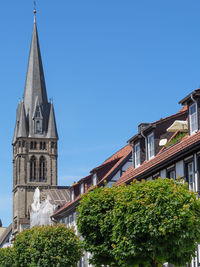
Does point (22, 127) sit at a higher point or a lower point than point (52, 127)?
lower

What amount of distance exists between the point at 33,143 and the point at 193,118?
11000 centimetres

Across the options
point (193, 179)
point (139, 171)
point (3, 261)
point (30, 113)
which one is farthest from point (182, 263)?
point (30, 113)

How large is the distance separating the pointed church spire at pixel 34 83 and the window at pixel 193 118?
11218cm

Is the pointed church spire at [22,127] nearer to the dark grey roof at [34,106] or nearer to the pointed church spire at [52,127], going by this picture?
the dark grey roof at [34,106]

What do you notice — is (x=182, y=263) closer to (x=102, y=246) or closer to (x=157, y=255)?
(x=157, y=255)

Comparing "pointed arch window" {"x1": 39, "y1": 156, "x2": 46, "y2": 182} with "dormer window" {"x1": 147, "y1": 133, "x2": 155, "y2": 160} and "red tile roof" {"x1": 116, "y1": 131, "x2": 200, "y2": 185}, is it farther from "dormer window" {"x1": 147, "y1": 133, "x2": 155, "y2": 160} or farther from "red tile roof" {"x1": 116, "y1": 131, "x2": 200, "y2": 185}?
"dormer window" {"x1": 147, "y1": 133, "x2": 155, "y2": 160}

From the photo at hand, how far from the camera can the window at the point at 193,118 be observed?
108 feet

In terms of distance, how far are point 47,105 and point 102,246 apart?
116 metres

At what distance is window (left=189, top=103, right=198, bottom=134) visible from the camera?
108ft

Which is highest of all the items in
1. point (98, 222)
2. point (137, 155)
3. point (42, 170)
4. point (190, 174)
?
point (42, 170)

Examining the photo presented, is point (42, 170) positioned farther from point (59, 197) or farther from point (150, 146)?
point (150, 146)

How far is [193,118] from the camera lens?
1314 inches

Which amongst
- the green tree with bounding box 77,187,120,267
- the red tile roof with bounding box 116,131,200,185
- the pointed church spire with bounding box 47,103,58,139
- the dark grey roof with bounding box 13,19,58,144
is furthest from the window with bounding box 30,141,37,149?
the green tree with bounding box 77,187,120,267

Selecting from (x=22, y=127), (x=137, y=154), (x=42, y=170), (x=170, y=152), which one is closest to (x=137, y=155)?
(x=137, y=154)
